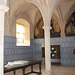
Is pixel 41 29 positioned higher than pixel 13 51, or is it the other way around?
pixel 41 29

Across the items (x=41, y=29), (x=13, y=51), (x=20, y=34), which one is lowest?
(x=13, y=51)

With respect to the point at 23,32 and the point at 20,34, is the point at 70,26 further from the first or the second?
the point at 20,34

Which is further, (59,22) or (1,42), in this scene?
(59,22)

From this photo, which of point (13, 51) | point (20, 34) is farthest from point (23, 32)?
point (13, 51)

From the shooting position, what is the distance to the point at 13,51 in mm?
12836

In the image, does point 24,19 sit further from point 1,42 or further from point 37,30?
point 1,42

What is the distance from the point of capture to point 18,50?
13.4 meters

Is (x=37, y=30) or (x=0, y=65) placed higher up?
(x=37, y=30)

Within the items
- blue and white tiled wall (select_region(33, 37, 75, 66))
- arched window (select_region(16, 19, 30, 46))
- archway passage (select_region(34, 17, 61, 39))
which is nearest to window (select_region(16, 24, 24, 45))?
arched window (select_region(16, 19, 30, 46))

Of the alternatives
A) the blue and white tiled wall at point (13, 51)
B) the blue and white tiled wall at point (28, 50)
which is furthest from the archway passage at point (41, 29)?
the blue and white tiled wall at point (13, 51)

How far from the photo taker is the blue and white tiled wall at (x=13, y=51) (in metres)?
12.1

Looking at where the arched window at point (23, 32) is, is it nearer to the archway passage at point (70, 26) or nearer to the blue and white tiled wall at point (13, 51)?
the blue and white tiled wall at point (13, 51)

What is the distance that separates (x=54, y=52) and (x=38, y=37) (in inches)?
122

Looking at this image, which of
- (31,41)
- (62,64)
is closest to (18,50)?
(31,41)
